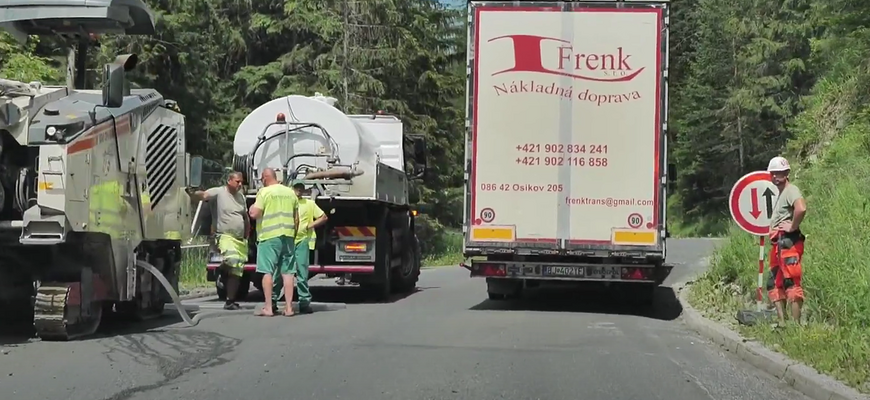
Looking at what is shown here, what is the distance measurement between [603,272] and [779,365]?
4.91 m

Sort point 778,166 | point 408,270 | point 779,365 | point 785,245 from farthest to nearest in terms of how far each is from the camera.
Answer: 1. point 408,270
2. point 778,166
3. point 785,245
4. point 779,365

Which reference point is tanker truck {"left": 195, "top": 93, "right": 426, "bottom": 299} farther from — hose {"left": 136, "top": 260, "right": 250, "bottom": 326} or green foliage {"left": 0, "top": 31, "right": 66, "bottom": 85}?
green foliage {"left": 0, "top": 31, "right": 66, "bottom": 85}

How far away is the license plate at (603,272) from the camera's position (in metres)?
13.5

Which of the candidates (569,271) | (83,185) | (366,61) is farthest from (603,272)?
(366,61)

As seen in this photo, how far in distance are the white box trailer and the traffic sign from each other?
186cm

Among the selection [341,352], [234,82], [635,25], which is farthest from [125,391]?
[234,82]

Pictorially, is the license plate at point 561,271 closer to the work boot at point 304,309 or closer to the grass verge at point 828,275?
the grass verge at point 828,275

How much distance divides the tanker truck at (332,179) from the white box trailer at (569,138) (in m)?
1.76

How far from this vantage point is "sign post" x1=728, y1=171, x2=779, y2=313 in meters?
11.4

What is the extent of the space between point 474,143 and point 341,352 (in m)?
4.77

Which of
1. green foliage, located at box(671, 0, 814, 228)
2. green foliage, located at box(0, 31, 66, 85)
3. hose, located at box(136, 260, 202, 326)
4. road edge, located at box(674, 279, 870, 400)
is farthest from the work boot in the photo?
green foliage, located at box(671, 0, 814, 228)

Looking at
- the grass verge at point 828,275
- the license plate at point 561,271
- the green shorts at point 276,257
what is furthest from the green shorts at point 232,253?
the grass verge at point 828,275

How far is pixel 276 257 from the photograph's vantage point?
12.7 meters

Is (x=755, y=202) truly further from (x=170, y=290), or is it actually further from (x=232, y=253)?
(x=170, y=290)
